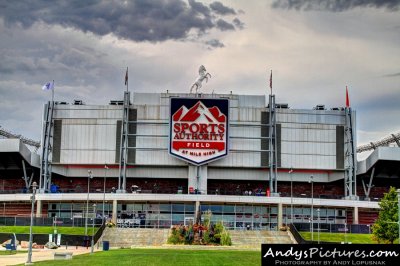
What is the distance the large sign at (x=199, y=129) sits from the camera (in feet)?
381

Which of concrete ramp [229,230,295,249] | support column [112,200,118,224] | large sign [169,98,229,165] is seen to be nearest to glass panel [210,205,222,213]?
large sign [169,98,229,165]

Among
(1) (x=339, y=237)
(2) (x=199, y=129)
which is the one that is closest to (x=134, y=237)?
(1) (x=339, y=237)

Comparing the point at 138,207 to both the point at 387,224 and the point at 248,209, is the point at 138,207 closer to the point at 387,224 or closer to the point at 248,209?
the point at 248,209

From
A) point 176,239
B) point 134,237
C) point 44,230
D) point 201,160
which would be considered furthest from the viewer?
point 201,160

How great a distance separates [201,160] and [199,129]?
5.54 metres

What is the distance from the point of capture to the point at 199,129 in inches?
4584

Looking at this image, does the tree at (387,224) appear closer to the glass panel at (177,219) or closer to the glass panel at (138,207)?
the glass panel at (177,219)

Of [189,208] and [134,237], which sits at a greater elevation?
[189,208]

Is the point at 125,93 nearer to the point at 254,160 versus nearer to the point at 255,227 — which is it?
the point at 254,160

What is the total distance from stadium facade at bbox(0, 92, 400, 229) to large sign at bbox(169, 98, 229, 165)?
7.0 inches

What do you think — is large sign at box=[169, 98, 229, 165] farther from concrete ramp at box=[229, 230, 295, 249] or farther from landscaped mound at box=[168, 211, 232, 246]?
landscaped mound at box=[168, 211, 232, 246]

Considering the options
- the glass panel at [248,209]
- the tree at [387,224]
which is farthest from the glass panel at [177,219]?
the tree at [387,224]

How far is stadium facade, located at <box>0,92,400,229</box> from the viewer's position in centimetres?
11406

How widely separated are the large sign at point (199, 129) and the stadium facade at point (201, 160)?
0.18 metres
